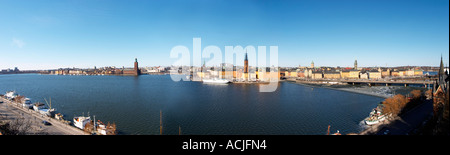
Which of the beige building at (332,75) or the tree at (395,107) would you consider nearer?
the tree at (395,107)

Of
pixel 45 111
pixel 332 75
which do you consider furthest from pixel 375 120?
pixel 332 75

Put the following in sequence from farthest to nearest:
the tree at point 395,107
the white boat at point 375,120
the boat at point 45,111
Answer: the boat at point 45,111
the tree at point 395,107
the white boat at point 375,120

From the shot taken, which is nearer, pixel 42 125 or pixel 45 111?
pixel 42 125

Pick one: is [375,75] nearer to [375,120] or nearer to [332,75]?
[332,75]

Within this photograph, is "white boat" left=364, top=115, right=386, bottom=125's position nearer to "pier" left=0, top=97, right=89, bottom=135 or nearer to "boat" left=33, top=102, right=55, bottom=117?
"pier" left=0, top=97, right=89, bottom=135

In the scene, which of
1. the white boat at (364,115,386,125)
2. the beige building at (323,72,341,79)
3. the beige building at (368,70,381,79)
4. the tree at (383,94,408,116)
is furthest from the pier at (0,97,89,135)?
the beige building at (368,70,381,79)

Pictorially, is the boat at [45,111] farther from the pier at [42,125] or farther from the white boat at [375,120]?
the white boat at [375,120]

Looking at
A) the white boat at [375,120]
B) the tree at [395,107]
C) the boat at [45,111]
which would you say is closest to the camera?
the white boat at [375,120]

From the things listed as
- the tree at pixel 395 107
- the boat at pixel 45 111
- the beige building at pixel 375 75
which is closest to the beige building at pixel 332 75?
the beige building at pixel 375 75

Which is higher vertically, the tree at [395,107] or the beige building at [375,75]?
the beige building at [375,75]
